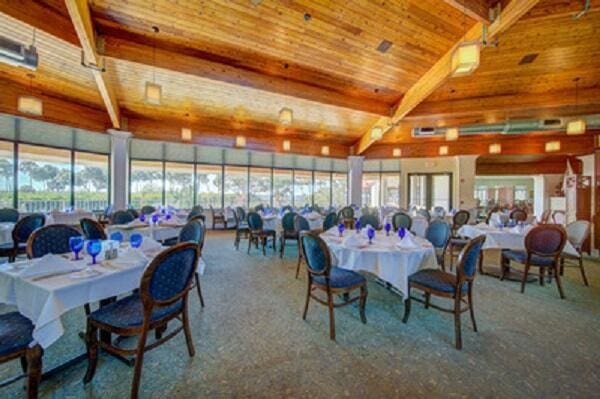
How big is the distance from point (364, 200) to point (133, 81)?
9535mm

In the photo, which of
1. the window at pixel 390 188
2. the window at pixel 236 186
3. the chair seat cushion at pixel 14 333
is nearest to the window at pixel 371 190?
the window at pixel 390 188

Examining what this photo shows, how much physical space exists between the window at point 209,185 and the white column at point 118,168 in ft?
8.75

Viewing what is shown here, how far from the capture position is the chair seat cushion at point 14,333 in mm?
1555

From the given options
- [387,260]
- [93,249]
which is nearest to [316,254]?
[387,260]

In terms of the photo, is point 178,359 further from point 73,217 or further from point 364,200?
point 364,200

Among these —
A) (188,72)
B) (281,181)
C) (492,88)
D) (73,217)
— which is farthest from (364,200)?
(73,217)

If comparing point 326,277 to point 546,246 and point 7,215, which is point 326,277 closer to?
point 546,246

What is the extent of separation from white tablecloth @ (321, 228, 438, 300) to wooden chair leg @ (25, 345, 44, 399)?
8.28 feet

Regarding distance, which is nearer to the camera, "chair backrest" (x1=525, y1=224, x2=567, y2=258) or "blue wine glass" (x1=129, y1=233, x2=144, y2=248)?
"blue wine glass" (x1=129, y1=233, x2=144, y2=248)

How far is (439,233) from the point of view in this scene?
12.9 ft

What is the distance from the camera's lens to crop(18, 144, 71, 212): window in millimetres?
6543

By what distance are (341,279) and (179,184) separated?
840cm

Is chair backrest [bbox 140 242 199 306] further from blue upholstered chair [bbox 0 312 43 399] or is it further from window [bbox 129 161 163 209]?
window [bbox 129 161 163 209]

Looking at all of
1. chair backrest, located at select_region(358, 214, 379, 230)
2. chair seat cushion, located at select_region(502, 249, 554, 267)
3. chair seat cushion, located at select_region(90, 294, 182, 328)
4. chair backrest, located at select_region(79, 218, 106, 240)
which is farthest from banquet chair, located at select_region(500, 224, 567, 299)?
chair backrest, located at select_region(79, 218, 106, 240)
